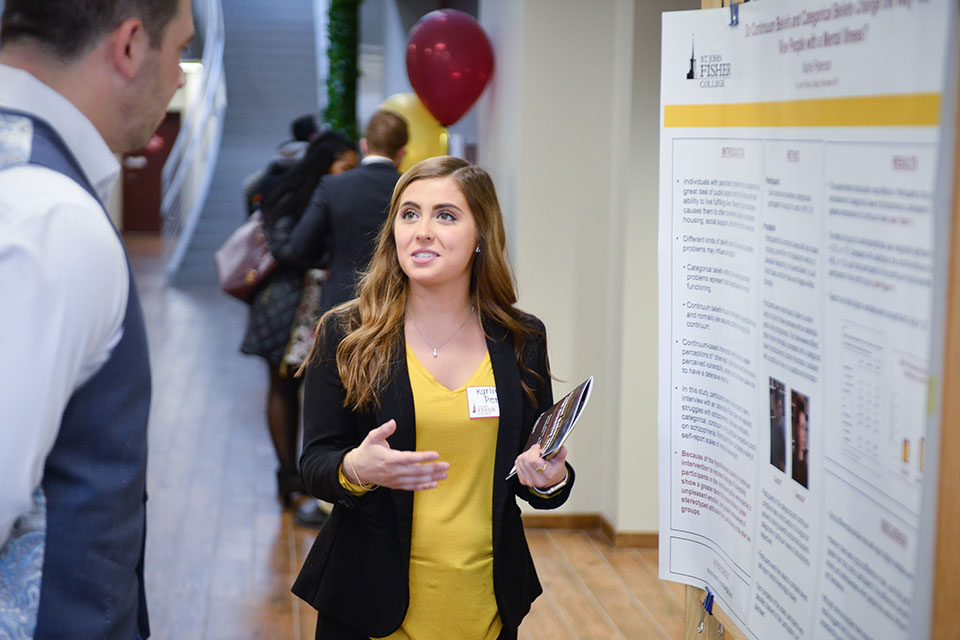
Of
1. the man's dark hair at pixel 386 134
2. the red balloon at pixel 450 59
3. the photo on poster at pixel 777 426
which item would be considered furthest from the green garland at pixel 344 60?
the photo on poster at pixel 777 426

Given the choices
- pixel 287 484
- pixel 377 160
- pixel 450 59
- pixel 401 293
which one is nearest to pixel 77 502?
pixel 401 293

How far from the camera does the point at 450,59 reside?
5.04 m

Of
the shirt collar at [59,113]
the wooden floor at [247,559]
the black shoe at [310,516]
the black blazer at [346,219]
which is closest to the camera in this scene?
the shirt collar at [59,113]

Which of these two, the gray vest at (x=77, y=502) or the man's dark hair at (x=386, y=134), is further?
the man's dark hair at (x=386, y=134)

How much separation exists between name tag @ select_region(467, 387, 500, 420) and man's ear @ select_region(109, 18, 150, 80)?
0.96m

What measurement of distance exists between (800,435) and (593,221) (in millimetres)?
3083

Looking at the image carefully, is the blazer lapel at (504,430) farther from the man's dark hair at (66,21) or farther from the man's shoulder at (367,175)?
the man's shoulder at (367,175)

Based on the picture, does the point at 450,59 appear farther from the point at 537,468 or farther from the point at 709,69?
the point at 537,468

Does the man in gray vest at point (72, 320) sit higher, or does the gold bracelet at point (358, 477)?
the man in gray vest at point (72, 320)

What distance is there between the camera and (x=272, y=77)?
17.9 m

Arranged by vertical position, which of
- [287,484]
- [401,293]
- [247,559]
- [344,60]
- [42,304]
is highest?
[344,60]

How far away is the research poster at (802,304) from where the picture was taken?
1.31 m

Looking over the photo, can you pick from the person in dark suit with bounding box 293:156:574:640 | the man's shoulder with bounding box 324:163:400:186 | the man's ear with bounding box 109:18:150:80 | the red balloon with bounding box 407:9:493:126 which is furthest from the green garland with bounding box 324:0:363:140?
the man's ear with bounding box 109:18:150:80

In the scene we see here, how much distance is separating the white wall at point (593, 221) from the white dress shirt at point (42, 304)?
3487 millimetres
